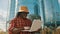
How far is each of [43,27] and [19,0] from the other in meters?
A: 0.43

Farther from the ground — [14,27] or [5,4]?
[5,4]

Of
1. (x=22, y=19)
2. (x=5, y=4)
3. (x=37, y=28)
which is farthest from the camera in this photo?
(x=5, y=4)

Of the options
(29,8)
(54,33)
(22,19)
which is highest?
(29,8)

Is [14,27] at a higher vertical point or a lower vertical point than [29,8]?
lower

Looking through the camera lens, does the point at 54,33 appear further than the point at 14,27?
Yes

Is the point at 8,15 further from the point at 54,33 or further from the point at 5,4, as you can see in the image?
the point at 54,33

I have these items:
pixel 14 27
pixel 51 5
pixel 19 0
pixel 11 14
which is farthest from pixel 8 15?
pixel 51 5

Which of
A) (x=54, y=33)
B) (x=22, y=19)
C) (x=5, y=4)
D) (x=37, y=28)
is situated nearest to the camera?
(x=37, y=28)

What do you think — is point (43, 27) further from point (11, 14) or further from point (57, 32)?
point (11, 14)

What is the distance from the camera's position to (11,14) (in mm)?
1851

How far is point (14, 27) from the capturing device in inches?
62.1

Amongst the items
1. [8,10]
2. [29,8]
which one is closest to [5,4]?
[8,10]

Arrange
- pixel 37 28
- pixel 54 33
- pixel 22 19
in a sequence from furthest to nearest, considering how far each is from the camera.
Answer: pixel 54 33, pixel 22 19, pixel 37 28

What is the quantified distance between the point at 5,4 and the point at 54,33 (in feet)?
2.25
